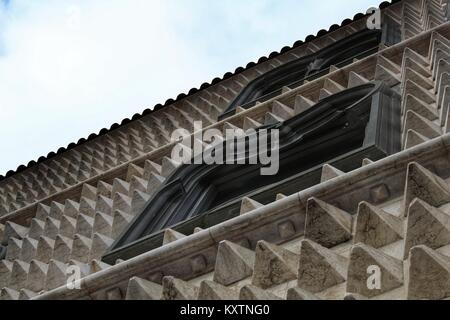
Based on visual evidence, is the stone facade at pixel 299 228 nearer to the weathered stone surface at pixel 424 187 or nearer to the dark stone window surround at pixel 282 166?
the weathered stone surface at pixel 424 187

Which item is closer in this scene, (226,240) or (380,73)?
(226,240)

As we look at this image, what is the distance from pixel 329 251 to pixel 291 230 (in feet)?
2.60

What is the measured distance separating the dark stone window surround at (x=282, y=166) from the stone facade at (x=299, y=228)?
0.65 feet

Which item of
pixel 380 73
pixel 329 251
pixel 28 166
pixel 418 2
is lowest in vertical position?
pixel 329 251

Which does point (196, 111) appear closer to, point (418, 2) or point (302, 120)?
point (418, 2)

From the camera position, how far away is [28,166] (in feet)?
41.0

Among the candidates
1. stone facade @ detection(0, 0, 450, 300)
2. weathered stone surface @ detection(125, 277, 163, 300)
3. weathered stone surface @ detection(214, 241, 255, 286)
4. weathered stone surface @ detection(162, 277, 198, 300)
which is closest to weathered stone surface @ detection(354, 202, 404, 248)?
stone facade @ detection(0, 0, 450, 300)

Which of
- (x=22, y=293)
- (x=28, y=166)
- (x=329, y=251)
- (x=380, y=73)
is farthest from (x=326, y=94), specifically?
(x=28, y=166)

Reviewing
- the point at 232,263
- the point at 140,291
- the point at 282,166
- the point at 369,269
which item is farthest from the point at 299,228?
the point at 282,166

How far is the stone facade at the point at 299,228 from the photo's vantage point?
133 inches

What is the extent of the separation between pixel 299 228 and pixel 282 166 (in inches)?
88.5

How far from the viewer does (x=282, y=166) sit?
6594 millimetres

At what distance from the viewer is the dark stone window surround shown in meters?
5.75

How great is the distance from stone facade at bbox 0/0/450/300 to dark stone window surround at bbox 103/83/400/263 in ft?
0.65
